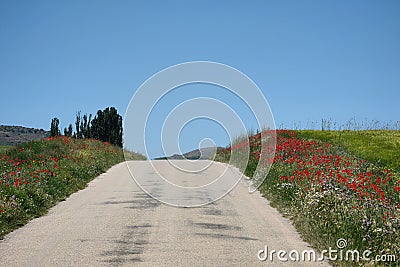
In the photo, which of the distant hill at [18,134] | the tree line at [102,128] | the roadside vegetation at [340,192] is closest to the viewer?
the roadside vegetation at [340,192]

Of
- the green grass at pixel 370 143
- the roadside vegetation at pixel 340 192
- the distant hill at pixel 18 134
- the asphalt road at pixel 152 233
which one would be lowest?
the asphalt road at pixel 152 233

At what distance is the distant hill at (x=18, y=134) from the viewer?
2607 inches

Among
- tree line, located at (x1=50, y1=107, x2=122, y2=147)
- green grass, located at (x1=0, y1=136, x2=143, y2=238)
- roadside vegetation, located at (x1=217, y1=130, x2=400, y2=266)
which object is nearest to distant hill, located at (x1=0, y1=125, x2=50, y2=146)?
tree line, located at (x1=50, y1=107, x2=122, y2=147)

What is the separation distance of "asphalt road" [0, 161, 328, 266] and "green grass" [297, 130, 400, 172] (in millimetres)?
8905

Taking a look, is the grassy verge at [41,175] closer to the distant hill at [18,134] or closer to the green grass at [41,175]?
the green grass at [41,175]

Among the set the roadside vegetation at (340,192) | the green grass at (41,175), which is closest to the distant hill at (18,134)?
the green grass at (41,175)

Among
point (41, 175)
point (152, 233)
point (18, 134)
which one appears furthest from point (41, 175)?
point (18, 134)

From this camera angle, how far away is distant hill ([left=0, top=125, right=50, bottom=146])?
6622cm

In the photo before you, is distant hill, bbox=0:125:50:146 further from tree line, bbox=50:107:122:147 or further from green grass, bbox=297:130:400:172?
green grass, bbox=297:130:400:172

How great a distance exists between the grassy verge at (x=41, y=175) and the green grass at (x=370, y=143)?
12.2 meters

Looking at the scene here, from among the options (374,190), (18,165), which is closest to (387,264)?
(374,190)

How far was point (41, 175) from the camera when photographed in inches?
675

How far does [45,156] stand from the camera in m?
22.9

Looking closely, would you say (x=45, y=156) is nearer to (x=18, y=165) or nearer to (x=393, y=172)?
(x=18, y=165)
